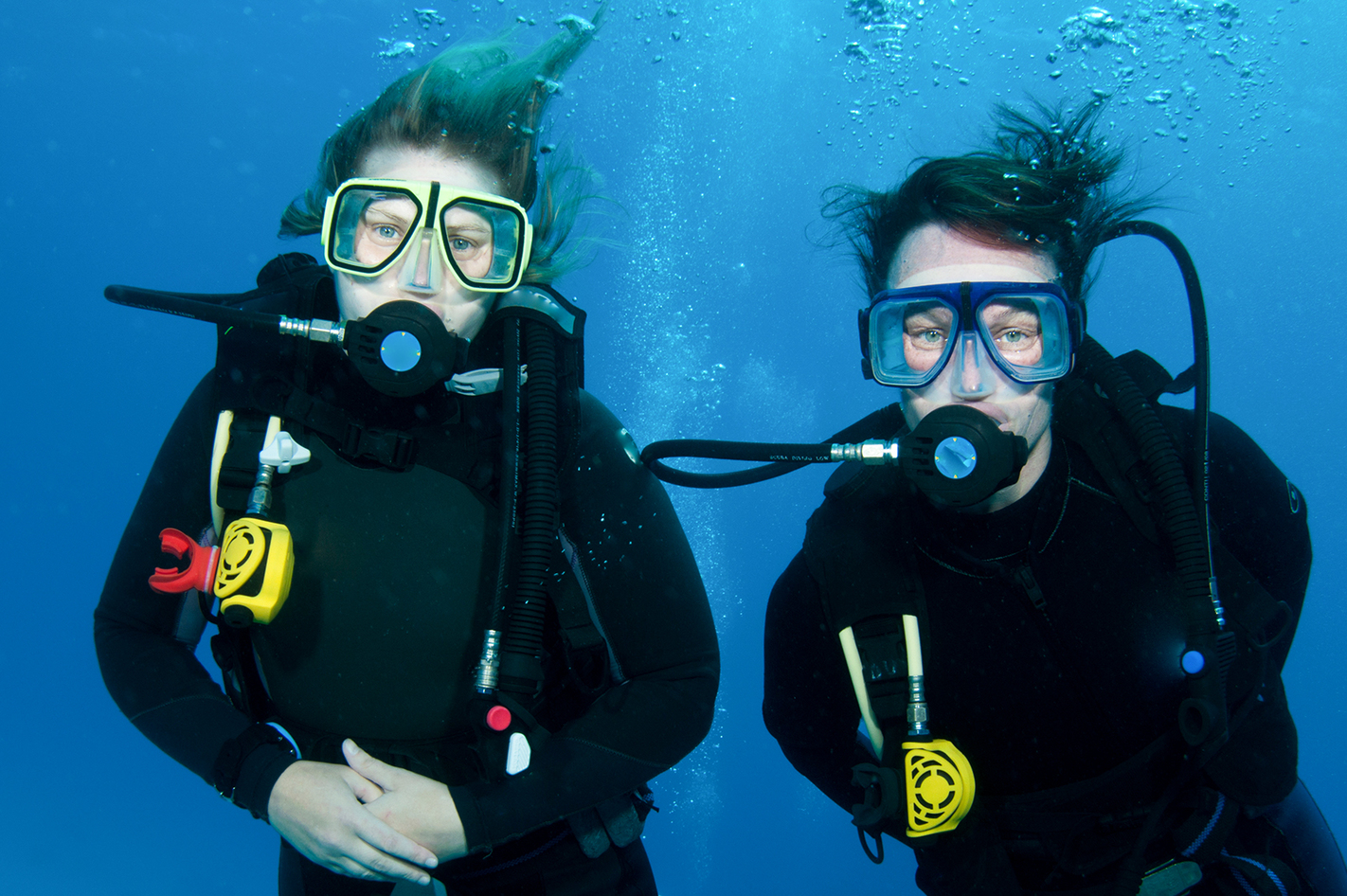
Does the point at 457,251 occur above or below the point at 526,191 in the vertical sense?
below

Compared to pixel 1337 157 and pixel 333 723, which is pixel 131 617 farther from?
pixel 1337 157

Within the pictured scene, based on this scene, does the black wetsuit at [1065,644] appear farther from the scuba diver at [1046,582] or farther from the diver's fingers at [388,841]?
the diver's fingers at [388,841]

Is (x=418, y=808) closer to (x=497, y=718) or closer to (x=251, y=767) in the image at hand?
(x=497, y=718)

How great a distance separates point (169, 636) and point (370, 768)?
72cm

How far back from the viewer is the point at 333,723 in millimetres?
1776

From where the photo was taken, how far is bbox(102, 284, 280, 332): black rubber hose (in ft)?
5.67

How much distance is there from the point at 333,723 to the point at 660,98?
24.2 m

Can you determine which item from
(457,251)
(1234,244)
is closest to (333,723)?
(457,251)

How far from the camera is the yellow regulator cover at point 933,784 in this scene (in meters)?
1.70

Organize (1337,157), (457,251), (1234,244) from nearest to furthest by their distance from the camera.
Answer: (457,251)
(1337,157)
(1234,244)

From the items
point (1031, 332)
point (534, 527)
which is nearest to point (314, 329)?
point (534, 527)

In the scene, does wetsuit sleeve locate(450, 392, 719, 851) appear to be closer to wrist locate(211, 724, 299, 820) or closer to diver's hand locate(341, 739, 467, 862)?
diver's hand locate(341, 739, 467, 862)

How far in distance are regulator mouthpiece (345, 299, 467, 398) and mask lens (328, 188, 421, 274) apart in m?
0.23

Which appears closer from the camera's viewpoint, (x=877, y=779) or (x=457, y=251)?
(x=877, y=779)
